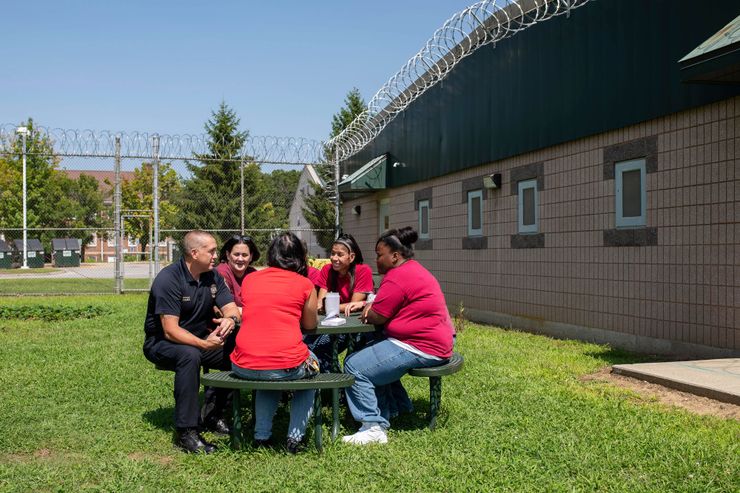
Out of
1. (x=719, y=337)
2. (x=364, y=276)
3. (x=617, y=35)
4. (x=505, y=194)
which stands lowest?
(x=719, y=337)

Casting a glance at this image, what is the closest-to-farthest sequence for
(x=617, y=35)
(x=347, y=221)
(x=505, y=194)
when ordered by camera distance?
(x=617, y=35) → (x=505, y=194) → (x=347, y=221)

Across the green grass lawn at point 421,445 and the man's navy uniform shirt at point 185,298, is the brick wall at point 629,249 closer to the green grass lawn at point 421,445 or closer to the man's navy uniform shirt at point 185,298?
the green grass lawn at point 421,445

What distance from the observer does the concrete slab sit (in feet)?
17.9

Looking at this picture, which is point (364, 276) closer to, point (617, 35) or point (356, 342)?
point (356, 342)

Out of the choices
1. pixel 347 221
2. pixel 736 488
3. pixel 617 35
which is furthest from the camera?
pixel 347 221

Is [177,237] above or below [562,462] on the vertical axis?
above

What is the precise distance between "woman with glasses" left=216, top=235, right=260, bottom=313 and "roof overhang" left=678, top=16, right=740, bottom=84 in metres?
4.10

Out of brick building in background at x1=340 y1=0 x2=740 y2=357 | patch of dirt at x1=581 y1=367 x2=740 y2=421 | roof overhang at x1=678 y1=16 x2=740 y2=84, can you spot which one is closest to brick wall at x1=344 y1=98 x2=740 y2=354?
brick building in background at x1=340 y1=0 x2=740 y2=357

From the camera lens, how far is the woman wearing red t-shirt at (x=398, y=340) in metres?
4.74

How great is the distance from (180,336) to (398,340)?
1425 mm

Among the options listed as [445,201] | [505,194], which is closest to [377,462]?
[505,194]

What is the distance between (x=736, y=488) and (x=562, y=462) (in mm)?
892

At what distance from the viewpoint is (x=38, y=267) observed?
2378 centimetres

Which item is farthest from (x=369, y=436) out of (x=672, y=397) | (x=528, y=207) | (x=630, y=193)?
(x=528, y=207)
